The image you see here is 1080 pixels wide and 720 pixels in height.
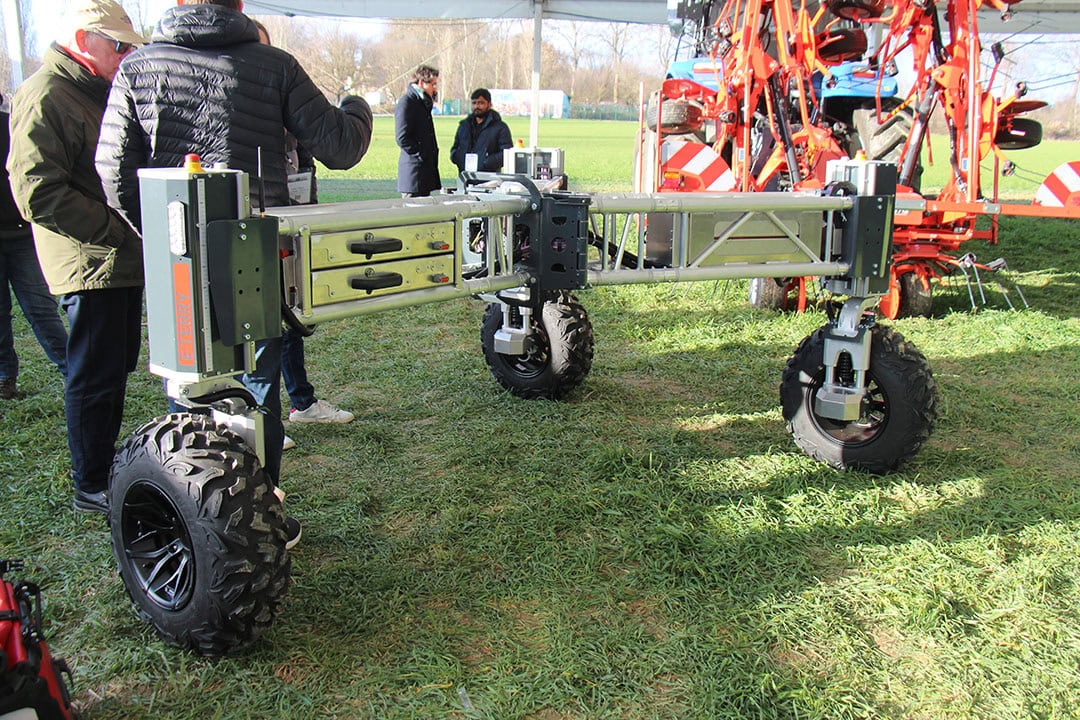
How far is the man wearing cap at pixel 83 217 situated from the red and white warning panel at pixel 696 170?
190 inches

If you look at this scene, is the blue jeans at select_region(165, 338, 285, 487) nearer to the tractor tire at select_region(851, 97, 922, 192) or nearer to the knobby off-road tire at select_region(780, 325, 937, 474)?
the knobby off-road tire at select_region(780, 325, 937, 474)

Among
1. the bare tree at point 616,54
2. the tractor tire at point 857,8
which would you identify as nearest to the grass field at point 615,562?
the tractor tire at point 857,8

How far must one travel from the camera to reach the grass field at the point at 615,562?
2.35 metres

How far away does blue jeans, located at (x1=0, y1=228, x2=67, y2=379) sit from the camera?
4.66 metres

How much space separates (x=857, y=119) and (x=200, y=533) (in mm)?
6797

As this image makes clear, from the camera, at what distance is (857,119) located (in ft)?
24.8

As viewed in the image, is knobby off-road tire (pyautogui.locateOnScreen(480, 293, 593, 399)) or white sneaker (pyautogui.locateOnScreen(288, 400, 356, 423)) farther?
knobby off-road tire (pyautogui.locateOnScreen(480, 293, 593, 399))

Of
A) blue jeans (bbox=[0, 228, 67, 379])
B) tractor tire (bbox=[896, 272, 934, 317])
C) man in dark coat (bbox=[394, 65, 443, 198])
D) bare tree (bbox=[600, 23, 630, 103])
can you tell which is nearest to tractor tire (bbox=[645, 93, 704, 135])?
man in dark coat (bbox=[394, 65, 443, 198])

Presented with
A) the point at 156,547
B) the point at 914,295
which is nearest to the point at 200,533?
the point at 156,547

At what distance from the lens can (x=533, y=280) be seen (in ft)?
10.7

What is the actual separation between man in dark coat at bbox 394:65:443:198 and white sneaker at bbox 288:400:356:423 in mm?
3684

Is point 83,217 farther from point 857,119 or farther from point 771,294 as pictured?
point 857,119

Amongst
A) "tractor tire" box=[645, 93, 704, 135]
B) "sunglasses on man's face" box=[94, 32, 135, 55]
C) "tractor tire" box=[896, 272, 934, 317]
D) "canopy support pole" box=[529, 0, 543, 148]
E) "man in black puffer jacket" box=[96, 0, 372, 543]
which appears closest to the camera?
"man in black puffer jacket" box=[96, 0, 372, 543]

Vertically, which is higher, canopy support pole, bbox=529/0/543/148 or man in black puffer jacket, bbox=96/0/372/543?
canopy support pole, bbox=529/0/543/148
